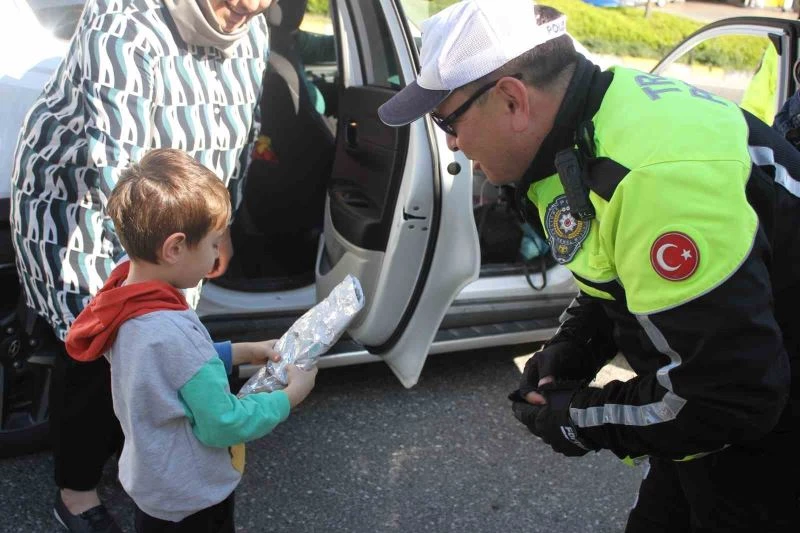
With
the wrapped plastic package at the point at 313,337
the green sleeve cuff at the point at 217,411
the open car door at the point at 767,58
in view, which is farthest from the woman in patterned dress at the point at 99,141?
the open car door at the point at 767,58

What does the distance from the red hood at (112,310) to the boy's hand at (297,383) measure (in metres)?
0.31

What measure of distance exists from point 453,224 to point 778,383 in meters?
1.63

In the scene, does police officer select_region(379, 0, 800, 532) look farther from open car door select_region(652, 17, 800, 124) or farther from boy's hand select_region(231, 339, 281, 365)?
open car door select_region(652, 17, 800, 124)

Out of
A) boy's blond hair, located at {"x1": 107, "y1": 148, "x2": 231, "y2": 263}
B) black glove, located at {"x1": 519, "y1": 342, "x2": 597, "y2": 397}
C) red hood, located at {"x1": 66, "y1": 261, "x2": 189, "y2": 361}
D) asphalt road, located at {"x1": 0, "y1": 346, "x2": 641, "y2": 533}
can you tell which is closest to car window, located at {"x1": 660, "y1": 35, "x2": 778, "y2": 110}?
asphalt road, located at {"x1": 0, "y1": 346, "x2": 641, "y2": 533}

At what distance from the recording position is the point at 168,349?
160 centimetres

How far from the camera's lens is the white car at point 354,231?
258 cm

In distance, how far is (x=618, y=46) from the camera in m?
14.5

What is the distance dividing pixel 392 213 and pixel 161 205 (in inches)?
50.3

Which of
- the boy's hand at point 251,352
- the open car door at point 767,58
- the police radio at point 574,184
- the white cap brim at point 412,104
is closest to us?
the police radio at point 574,184

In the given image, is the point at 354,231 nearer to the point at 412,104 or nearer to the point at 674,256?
the point at 412,104

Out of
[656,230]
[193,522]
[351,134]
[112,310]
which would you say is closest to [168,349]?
[112,310]

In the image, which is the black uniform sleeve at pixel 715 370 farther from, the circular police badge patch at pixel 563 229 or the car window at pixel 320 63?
the car window at pixel 320 63

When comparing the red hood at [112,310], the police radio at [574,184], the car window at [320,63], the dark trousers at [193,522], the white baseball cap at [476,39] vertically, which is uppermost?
the white baseball cap at [476,39]

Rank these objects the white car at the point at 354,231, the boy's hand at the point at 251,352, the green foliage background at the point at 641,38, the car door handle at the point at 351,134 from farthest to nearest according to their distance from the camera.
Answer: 1. the green foliage background at the point at 641,38
2. the car door handle at the point at 351,134
3. the white car at the point at 354,231
4. the boy's hand at the point at 251,352
